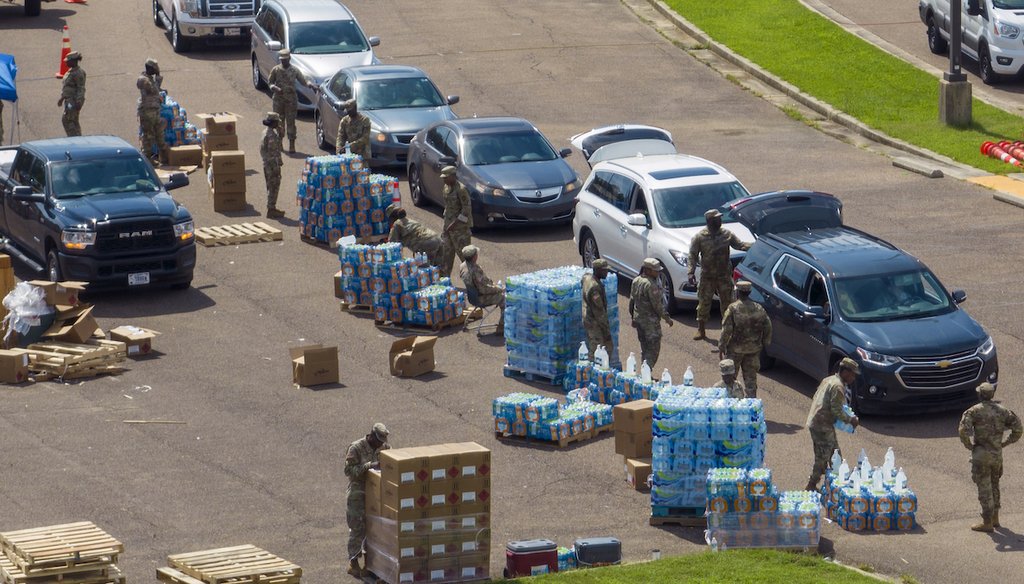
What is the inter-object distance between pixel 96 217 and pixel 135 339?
268 centimetres

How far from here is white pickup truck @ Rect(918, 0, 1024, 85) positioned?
111 ft

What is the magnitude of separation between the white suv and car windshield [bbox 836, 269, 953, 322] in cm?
315

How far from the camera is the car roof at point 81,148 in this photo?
24422 mm

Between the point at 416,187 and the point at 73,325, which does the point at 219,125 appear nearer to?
the point at 416,187

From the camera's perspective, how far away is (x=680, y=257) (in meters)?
22.4

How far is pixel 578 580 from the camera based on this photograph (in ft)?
46.7

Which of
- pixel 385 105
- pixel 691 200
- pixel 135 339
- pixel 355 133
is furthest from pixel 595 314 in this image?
pixel 385 105

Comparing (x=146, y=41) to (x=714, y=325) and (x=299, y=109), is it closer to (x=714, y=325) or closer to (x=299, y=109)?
(x=299, y=109)

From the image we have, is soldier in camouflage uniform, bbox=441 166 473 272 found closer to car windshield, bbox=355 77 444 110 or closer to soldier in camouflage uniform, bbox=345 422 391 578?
car windshield, bbox=355 77 444 110

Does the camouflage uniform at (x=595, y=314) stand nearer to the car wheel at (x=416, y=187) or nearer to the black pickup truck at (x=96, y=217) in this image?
the black pickup truck at (x=96, y=217)

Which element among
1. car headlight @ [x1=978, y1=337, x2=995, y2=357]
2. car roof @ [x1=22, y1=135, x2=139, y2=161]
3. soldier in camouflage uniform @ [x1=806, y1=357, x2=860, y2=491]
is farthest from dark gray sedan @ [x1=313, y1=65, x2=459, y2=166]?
soldier in camouflage uniform @ [x1=806, y1=357, x2=860, y2=491]

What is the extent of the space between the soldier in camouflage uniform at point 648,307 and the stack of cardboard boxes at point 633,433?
2436mm

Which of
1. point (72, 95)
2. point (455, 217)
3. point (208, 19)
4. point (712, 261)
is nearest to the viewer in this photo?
point (712, 261)

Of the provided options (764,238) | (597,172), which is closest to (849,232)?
(764,238)
